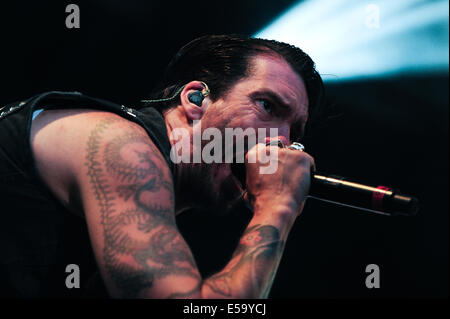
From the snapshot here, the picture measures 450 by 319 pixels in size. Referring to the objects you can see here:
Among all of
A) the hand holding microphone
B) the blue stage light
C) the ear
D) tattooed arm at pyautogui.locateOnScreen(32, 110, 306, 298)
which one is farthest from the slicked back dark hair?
tattooed arm at pyautogui.locateOnScreen(32, 110, 306, 298)

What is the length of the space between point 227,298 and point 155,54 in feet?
3.92

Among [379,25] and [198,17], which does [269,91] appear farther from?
[379,25]

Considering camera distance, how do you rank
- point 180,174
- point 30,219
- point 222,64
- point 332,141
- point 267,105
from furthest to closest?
point 332,141, point 222,64, point 267,105, point 180,174, point 30,219

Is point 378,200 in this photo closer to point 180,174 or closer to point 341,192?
point 341,192

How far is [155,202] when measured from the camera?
2.49ft

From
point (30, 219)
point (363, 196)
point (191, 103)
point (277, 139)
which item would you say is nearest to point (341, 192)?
point (363, 196)

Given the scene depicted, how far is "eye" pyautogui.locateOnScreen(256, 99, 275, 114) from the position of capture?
4.08 ft

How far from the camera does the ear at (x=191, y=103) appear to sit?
4.03 feet

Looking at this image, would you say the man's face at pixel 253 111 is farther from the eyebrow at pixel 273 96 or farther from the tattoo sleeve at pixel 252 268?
the tattoo sleeve at pixel 252 268

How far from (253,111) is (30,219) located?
2.29 feet

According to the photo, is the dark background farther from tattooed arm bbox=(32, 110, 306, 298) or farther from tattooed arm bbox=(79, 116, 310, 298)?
tattooed arm bbox=(79, 116, 310, 298)

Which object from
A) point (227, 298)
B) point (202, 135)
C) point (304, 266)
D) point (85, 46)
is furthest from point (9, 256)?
point (304, 266)

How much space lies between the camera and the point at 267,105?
4.13 ft

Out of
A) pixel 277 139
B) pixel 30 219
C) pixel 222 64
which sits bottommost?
pixel 30 219
